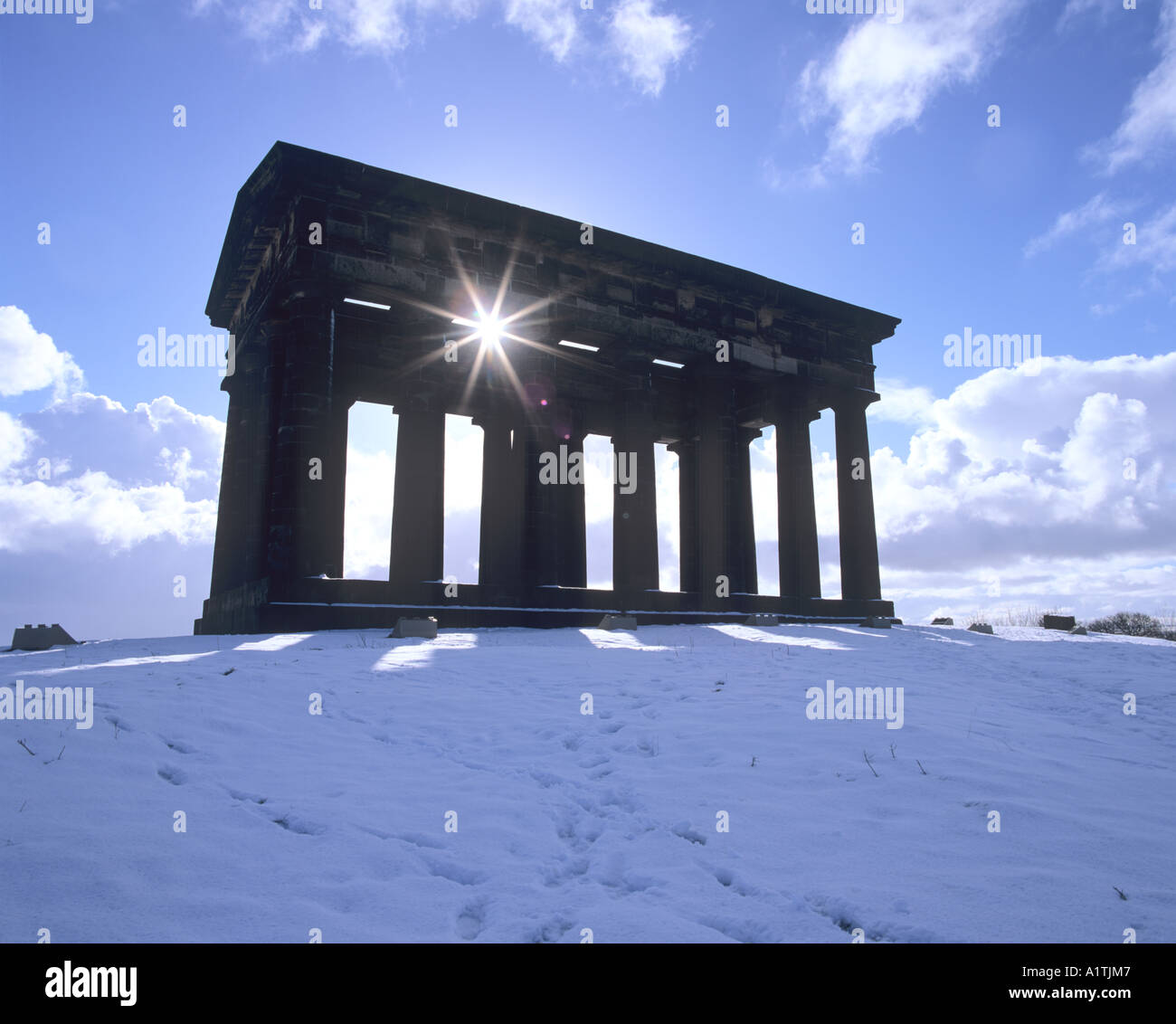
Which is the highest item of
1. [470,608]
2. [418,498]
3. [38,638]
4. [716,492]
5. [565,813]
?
[418,498]

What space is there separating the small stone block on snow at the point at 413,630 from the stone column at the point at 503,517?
4.38m

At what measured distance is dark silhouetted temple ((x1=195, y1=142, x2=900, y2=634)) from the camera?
1641cm

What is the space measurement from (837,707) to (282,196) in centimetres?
1540

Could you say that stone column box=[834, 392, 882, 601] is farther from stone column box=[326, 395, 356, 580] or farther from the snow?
the snow

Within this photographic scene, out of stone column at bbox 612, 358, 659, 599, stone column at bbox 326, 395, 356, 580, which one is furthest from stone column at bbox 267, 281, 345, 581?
stone column at bbox 612, 358, 659, 599

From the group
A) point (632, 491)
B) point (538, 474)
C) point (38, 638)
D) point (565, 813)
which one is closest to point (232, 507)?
point (38, 638)

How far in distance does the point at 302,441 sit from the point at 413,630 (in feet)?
15.9

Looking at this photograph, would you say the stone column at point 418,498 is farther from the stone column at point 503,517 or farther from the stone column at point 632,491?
the stone column at point 632,491

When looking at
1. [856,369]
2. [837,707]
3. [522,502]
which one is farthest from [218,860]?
[856,369]

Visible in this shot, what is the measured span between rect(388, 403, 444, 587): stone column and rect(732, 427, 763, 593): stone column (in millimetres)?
7977

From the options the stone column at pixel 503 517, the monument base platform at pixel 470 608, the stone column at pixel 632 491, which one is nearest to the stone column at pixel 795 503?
the monument base platform at pixel 470 608

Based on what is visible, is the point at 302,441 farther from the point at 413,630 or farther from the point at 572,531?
the point at 572,531

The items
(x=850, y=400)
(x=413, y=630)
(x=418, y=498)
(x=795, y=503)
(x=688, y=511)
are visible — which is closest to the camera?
(x=413, y=630)

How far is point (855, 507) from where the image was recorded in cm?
2316
